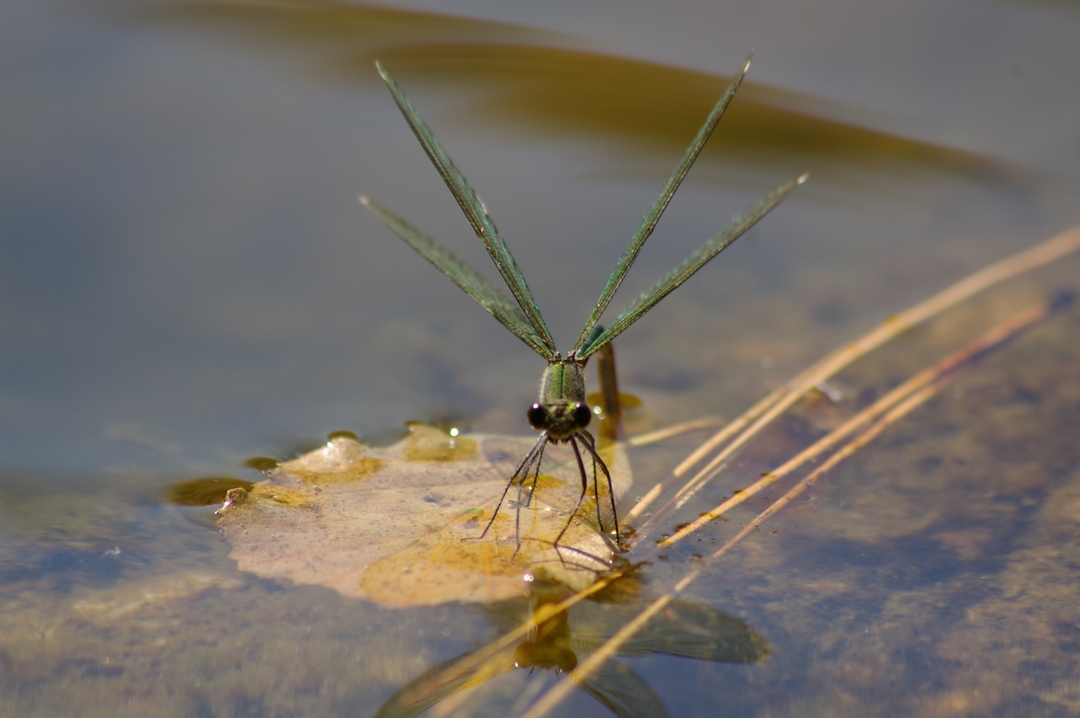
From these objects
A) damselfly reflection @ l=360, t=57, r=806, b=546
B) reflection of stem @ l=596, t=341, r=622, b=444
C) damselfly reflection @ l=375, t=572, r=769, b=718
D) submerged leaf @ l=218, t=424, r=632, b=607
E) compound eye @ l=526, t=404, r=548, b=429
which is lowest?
damselfly reflection @ l=375, t=572, r=769, b=718

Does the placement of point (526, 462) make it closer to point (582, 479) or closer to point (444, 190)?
point (582, 479)

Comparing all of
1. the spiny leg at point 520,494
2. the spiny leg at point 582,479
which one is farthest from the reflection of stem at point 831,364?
the spiny leg at point 520,494

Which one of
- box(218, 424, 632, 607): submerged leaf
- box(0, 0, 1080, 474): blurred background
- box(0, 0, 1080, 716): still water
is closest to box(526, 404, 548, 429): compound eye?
box(218, 424, 632, 607): submerged leaf

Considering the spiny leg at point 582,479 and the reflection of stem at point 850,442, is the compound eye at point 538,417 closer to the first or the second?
the spiny leg at point 582,479

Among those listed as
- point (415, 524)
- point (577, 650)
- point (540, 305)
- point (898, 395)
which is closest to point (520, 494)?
point (415, 524)

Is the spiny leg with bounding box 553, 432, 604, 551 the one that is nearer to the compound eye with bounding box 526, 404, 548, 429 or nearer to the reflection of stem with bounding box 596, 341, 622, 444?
the compound eye with bounding box 526, 404, 548, 429

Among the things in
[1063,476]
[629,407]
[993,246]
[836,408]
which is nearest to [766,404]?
[836,408]
